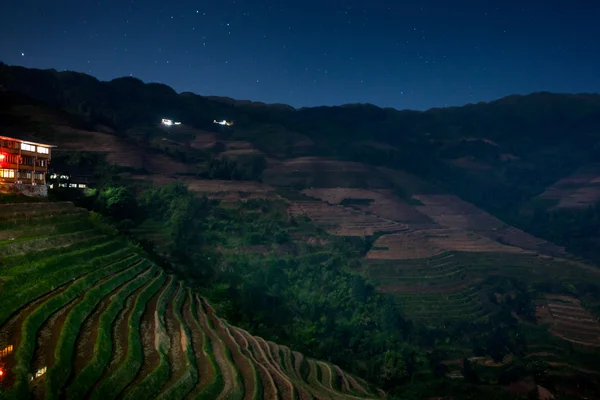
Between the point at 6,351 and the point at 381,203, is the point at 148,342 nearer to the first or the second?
the point at 6,351

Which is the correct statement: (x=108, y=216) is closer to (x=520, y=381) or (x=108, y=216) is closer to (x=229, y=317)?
(x=229, y=317)

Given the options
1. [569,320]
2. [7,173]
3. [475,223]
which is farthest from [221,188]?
[475,223]

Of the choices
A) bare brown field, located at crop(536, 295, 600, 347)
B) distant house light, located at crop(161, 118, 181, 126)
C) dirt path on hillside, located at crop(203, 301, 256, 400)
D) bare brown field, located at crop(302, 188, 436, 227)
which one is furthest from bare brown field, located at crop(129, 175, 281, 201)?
distant house light, located at crop(161, 118, 181, 126)

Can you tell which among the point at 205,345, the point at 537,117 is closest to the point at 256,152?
the point at 205,345

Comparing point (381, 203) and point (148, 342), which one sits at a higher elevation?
point (148, 342)

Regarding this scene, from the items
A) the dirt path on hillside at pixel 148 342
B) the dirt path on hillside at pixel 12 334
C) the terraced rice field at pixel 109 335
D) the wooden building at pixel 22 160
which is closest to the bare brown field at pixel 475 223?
the terraced rice field at pixel 109 335

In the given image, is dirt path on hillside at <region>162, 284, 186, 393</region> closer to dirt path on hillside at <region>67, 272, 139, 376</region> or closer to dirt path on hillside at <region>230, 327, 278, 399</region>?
dirt path on hillside at <region>67, 272, 139, 376</region>
